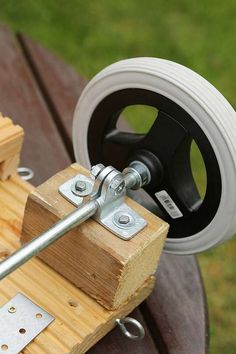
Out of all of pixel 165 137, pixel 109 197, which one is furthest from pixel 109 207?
pixel 165 137

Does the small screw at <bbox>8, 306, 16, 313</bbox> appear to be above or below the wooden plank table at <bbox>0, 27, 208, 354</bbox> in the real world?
above

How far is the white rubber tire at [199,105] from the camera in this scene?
2.84ft

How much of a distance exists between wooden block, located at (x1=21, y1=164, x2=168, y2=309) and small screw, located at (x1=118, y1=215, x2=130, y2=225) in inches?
0.8

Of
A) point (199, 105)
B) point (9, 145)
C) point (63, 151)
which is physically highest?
point (199, 105)

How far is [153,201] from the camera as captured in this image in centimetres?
99

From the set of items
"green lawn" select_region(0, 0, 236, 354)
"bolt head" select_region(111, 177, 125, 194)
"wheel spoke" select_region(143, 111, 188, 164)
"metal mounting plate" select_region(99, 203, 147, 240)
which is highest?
"wheel spoke" select_region(143, 111, 188, 164)

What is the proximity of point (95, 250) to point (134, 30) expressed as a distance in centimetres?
154

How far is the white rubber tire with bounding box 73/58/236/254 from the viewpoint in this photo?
87cm

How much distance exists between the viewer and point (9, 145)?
3.22 ft

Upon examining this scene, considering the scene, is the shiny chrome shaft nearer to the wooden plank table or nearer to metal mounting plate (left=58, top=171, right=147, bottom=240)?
metal mounting plate (left=58, top=171, right=147, bottom=240)

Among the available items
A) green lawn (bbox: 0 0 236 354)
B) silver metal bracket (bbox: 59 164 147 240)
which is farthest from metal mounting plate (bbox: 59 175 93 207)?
green lawn (bbox: 0 0 236 354)

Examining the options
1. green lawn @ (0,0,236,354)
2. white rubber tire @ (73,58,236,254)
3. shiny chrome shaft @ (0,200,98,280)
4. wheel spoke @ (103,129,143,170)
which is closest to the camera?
shiny chrome shaft @ (0,200,98,280)

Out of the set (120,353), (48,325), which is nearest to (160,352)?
(120,353)

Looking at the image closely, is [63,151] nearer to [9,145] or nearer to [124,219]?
[9,145]
